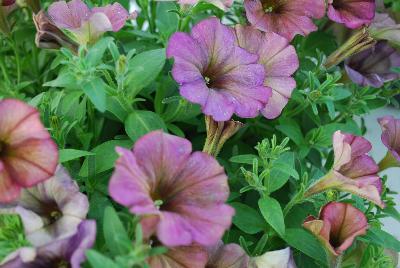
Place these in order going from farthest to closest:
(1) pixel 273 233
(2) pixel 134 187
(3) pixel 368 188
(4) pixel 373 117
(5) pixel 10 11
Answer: (4) pixel 373 117
(5) pixel 10 11
(1) pixel 273 233
(3) pixel 368 188
(2) pixel 134 187

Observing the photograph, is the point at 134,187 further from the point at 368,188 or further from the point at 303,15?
the point at 303,15

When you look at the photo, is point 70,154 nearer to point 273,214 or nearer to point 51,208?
point 51,208

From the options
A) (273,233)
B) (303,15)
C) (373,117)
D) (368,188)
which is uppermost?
(303,15)

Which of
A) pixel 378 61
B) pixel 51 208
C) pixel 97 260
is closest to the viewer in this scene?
pixel 97 260

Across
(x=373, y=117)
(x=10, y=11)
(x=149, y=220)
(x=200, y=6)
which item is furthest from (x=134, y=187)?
(x=373, y=117)

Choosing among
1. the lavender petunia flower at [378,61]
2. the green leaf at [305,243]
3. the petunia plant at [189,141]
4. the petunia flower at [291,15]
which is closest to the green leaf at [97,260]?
the petunia plant at [189,141]

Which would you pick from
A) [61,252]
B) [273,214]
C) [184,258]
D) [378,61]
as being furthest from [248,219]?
[378,61]

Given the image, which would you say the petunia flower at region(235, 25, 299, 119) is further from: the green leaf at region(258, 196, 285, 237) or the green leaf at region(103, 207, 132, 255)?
the green leaf at region(103, 207, 132, 255)

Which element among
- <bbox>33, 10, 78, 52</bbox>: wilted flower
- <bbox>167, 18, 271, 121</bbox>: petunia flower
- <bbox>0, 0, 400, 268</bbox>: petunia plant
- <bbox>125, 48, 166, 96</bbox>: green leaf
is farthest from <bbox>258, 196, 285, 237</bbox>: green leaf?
<bbox>33, 10, 78, 52</bbox>: wilted flower
